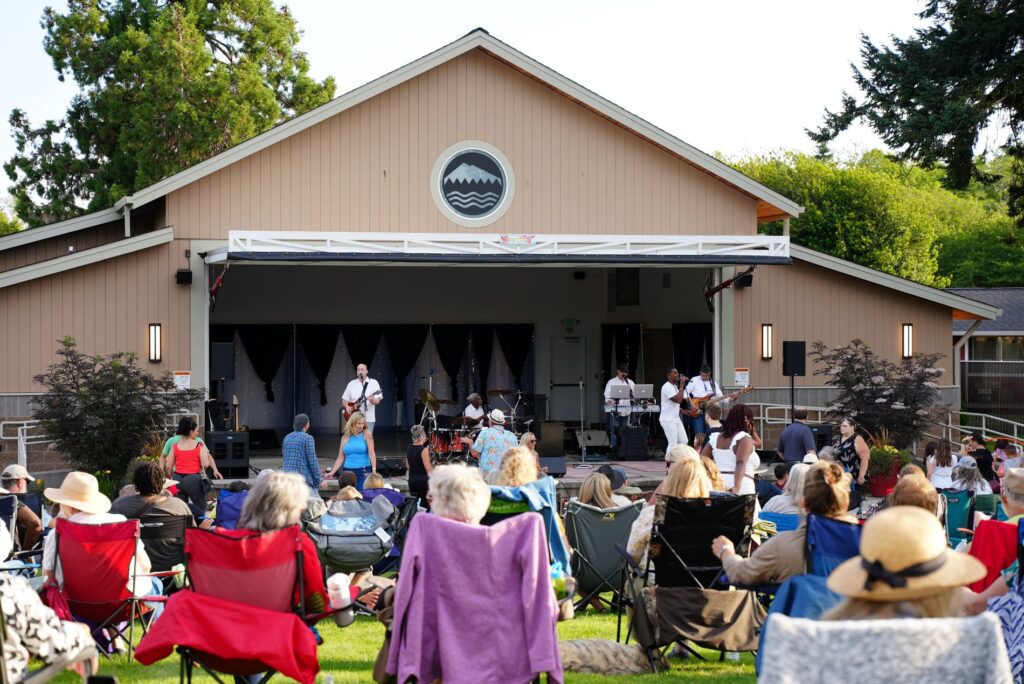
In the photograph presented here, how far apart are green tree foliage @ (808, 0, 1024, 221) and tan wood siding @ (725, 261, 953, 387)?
214 cm

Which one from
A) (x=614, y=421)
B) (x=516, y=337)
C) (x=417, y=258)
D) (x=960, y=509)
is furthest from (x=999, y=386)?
(x=960, y=509)

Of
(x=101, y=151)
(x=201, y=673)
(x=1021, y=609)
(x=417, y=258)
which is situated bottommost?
(x=201, y=673)

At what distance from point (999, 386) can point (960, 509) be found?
925 inches

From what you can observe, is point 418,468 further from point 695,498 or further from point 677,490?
point 695,498

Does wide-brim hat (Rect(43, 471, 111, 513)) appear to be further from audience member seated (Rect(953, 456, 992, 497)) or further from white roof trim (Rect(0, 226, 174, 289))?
white roof trim (Rect(0, 226, 174, 289))

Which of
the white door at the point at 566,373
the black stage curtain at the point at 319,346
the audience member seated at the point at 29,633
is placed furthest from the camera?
the white door at the point at 566,373

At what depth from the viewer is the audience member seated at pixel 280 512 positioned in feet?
16.2

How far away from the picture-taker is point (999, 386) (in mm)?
31625

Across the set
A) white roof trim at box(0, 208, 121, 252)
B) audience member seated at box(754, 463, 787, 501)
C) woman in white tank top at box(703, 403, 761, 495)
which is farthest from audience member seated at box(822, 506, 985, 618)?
white roof trim at box(0, 208, 121, 252)

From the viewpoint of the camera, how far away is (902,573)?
10.5 feet

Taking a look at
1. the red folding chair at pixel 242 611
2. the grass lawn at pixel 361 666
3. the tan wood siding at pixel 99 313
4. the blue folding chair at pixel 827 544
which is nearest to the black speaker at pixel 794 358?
the tan wood siding at pixel 99 313

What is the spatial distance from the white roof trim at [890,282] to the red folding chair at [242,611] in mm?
14281

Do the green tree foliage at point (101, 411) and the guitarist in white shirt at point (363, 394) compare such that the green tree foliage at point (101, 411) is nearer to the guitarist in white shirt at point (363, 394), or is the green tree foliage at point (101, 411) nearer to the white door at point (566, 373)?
the guitarist in white shirt at point (363, 394)

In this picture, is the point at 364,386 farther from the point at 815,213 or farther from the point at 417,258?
the point at 815,213
